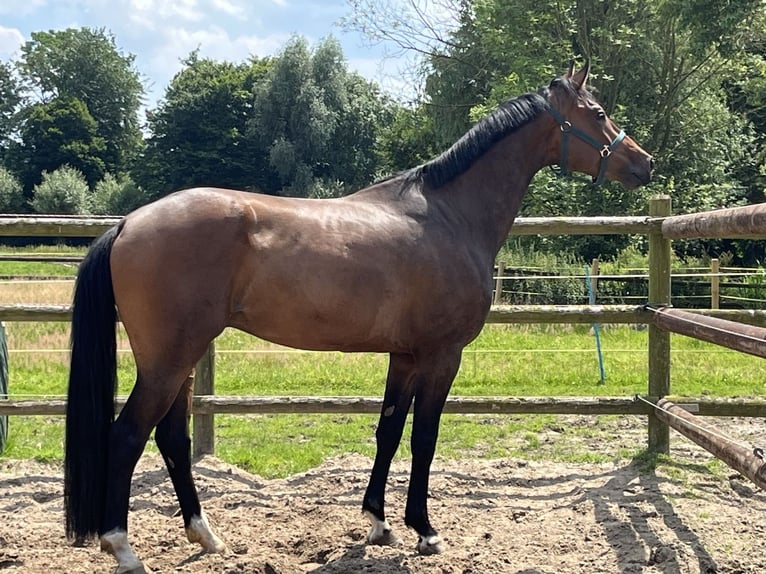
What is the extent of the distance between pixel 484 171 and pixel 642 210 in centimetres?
1435

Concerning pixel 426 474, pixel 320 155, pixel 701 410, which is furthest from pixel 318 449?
pixel 320 155

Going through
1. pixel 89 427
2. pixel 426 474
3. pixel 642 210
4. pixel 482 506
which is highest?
pixel 642 210

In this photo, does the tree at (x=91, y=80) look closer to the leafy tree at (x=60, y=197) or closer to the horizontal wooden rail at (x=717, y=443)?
A: the leafy tree at (x=60, y=197)

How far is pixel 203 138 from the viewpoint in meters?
43.2

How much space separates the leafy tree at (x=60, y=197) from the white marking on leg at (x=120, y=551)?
38229 mm

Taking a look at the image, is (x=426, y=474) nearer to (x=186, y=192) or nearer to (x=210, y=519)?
(x=210, y=519)

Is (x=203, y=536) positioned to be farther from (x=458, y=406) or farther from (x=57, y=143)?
(x=57, y=143)

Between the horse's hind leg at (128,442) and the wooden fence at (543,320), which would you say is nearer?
the horse's hind leg at (128,442)

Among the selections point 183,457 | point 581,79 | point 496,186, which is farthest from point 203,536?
point 581,79

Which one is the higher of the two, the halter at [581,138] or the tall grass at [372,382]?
the halter at [581,138]

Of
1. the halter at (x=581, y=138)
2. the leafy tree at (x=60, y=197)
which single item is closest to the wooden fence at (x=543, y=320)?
the halter at (x=581, y=138)

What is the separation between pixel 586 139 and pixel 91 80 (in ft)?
184

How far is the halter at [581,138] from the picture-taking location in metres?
3.77

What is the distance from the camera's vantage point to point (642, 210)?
16.8 m
